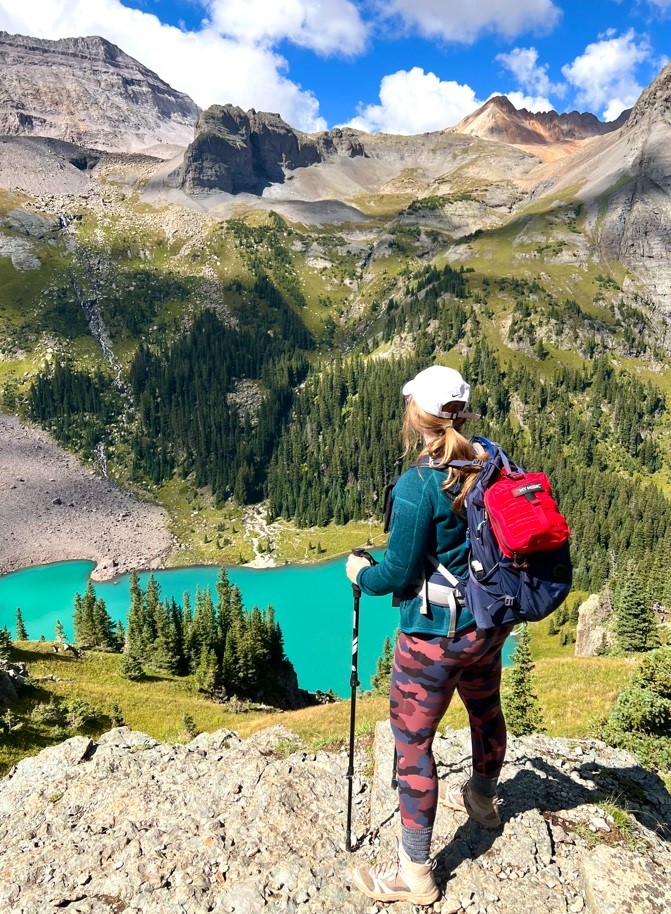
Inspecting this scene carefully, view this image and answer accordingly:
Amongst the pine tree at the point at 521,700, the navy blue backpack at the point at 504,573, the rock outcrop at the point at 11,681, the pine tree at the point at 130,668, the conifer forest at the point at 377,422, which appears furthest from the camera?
the conifer forest at the point at 377,422

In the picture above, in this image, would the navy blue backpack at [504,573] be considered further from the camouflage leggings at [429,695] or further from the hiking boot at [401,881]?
the hiking boot at [401,881]

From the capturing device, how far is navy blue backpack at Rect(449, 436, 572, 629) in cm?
473

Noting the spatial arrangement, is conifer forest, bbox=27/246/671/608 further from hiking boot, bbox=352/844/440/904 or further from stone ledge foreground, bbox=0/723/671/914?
hiking boot, bbox=352/844/440/904

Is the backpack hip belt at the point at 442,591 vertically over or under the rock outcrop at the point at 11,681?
over

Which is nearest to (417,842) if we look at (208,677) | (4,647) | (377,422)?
(4,647)

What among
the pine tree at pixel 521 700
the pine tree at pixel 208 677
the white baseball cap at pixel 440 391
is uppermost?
the white baseball cap at pixel 440 391

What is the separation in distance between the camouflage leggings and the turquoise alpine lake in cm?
7316

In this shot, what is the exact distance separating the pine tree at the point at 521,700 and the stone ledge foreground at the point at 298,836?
4.74 m

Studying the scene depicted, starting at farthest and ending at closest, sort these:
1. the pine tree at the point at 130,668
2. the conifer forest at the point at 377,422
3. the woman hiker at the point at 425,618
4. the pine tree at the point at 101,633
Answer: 1. the conifer forest at the point at 377,422
2. the pine tree at the point at 101,633
3. the pine tree at the point at 130,668
4. the woman hiker at the point at 425,618

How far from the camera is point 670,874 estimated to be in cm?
663

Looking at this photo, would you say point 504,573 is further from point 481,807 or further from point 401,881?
point 481,807

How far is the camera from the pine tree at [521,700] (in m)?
15.6

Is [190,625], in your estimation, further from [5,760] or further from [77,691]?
[5,760]

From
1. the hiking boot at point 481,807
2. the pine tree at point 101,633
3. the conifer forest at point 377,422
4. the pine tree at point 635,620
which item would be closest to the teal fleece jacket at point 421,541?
the hiking boot at point 481,807
